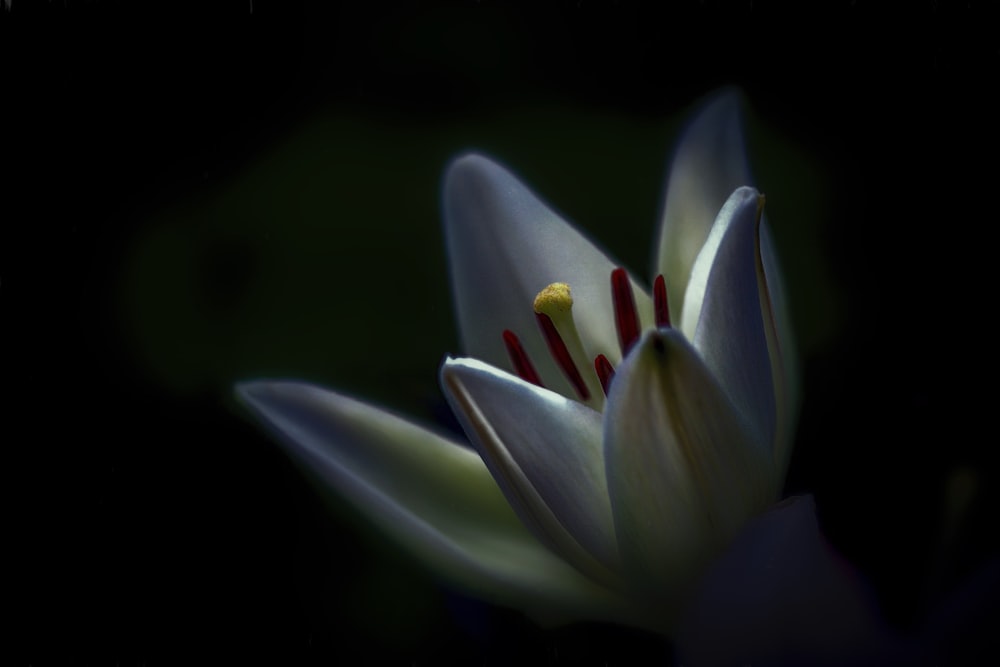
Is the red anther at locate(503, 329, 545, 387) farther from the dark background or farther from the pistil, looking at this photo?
the dark background

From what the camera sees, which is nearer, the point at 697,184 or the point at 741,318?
the point at 741,318

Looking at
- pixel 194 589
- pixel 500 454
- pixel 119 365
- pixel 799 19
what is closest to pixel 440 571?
pixel 500 454

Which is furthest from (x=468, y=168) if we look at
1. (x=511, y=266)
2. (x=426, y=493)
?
(x=426, y=493)

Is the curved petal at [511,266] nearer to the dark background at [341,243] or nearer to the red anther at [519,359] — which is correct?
the red anther at [519,359]

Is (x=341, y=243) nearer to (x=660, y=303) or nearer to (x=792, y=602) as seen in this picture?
(x=660, y=303)

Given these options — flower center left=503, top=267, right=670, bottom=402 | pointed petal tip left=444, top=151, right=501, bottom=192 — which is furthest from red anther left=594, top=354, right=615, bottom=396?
pointed petal tip left=444, top=151, right=501, bottom=192

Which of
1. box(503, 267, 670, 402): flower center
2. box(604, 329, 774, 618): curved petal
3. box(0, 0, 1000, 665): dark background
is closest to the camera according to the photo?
box(604, 329, 774, 618): curved petal
